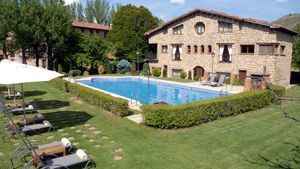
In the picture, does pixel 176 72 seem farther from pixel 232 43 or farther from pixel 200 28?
pixel 232 43

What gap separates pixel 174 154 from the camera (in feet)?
29.3

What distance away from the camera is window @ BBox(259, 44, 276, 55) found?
26203 mm

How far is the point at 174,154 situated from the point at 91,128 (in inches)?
175

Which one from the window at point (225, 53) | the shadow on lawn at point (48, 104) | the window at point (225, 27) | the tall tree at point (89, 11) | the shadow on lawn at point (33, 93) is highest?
the tall tree at point (89, 11)

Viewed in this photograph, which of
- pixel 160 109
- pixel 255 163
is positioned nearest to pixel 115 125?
pixel 160 109

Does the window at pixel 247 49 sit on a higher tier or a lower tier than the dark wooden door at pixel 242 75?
higher

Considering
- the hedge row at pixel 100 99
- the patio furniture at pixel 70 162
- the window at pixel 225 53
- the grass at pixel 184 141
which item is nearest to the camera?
the patio furniture at pixel 70 162

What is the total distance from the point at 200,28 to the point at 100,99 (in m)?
20.5

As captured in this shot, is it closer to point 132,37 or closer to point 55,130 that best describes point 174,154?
point 55,130

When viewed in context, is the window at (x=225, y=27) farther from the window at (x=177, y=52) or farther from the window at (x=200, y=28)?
the window at (x=177, y=52)

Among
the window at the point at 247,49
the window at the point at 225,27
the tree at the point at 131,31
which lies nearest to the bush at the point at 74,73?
the tree at the point at 131,31

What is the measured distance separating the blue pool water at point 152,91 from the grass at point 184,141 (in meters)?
8.78

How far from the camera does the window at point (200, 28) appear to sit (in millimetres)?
31703

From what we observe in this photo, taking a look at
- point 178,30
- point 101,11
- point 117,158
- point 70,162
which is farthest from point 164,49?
point 101,11
